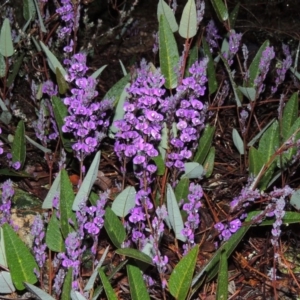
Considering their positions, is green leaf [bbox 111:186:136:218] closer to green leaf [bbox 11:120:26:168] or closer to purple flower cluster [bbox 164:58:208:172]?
purple flower cluster [bbox 164:58:208:172]

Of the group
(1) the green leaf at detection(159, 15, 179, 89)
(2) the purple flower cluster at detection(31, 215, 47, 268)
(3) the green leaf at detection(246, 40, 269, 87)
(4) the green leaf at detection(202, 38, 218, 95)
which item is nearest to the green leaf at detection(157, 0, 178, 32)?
(1) the green leaf at detection(159, 15, 179, 89)

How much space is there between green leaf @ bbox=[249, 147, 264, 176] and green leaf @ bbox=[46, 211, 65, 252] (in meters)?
0.56

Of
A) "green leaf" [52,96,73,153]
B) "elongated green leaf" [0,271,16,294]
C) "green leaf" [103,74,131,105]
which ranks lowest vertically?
"elongated green leaf" [0,271,16,294]

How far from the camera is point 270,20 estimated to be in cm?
338

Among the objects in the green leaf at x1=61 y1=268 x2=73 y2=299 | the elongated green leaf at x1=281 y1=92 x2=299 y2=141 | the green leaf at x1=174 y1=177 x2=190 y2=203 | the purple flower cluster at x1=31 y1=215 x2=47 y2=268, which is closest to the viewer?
the green leaf at x1=61 y1=268 x2=73 y2=299

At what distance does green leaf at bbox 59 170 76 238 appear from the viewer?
5.40 feet

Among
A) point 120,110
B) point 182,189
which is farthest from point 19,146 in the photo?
point 182,189

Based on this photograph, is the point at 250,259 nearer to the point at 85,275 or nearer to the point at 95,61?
the point at 85,275

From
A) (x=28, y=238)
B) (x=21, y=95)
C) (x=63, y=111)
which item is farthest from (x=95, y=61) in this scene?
(x=28, y=238)

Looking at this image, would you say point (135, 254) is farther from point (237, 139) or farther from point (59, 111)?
point (237, 139)

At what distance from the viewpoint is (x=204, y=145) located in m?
1.97

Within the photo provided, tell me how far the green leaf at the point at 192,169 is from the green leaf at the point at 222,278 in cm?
44

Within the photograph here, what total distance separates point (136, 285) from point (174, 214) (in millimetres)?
201

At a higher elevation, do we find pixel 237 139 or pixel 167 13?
pixel 167 13
